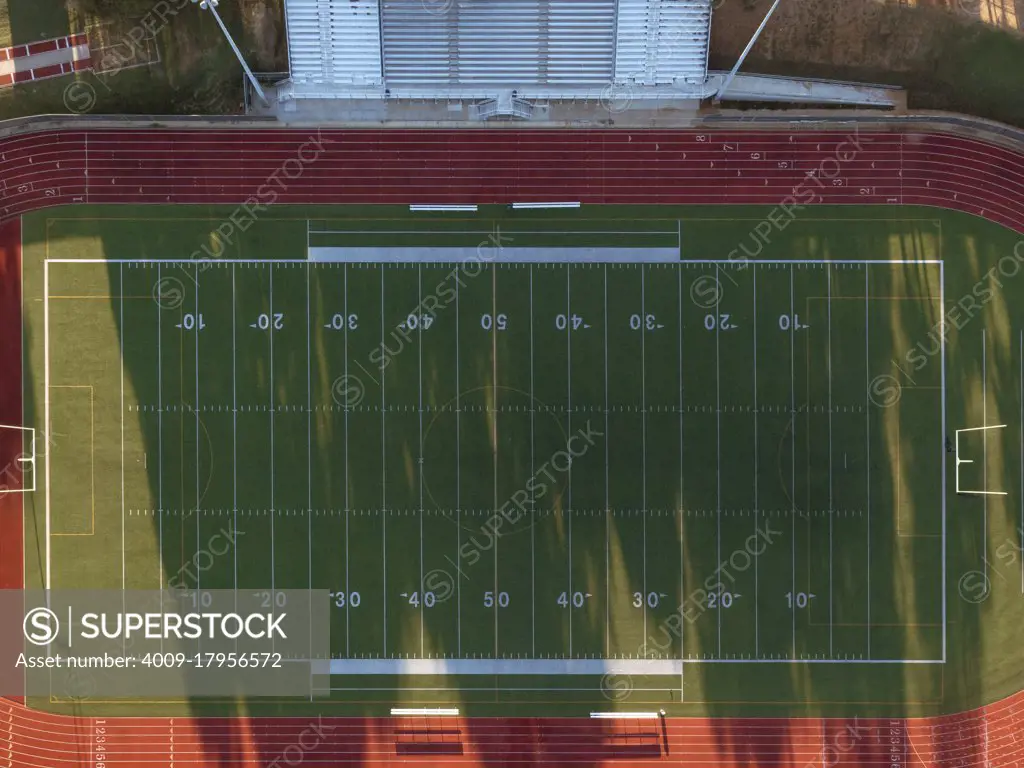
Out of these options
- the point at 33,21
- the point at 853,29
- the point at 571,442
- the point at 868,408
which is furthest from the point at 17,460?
the point at 853,29

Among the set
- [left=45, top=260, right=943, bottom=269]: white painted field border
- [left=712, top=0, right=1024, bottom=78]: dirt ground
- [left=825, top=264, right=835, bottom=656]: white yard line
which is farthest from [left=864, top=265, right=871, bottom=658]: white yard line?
[left=712, top=0, right=1024, bottom=78]: dirt ground

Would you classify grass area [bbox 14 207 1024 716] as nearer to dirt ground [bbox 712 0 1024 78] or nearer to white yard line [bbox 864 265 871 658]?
white yard line [bbox 864 265 871 658]

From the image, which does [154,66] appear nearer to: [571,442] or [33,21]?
[33,21]

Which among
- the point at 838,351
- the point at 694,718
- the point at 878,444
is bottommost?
the point at 694,718

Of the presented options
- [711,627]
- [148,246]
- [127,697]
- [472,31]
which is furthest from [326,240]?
[711,627]

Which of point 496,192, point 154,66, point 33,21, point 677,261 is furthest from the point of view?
point 33,21

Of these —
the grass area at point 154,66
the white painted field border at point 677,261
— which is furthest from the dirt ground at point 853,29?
the grass area at point 154,66

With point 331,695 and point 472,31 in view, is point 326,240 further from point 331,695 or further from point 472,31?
point 331,695
